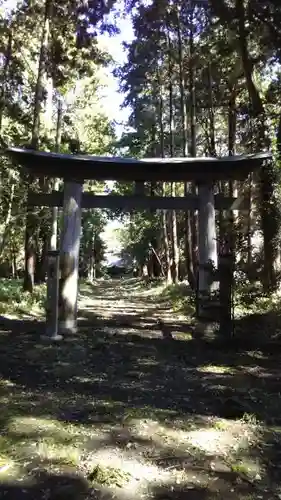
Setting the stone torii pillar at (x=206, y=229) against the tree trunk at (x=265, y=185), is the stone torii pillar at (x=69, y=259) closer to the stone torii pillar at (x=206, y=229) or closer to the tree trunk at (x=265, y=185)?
the stone torii pillar at (x=206, y=229)

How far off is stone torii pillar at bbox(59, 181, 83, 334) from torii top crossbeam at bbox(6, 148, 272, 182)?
446 millimetres

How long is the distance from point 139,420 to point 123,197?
638cm

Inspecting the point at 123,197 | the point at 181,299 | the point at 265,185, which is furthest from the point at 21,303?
the point at 265,185

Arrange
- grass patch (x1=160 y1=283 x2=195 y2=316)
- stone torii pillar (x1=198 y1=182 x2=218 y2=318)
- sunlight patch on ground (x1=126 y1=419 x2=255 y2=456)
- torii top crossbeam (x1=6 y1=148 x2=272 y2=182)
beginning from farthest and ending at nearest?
grass patch (x1=160 y1=283 x2=195 y2=316) → stone torii pillar (x1=198 y1=182 x2=218 y2=318) → torii top crossbeam (x1=6 y1=148 x2=272 y2=182) → sunlight patch on ground (x1=126 y1=419 x2=255 y2=456)

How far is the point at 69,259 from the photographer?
10.1 m

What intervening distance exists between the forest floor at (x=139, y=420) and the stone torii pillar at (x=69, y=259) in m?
1.09

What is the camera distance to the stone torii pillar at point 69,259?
10.1m

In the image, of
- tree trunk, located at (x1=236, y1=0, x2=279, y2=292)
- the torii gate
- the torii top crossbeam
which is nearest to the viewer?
the torii top crossbeam

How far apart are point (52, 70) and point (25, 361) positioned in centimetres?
1239

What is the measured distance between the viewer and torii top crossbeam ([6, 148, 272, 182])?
31.5 feet

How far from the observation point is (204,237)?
34.4 ft

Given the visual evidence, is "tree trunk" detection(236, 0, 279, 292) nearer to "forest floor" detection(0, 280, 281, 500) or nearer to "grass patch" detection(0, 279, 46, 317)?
"forest floor" detection(0, 280, 281, 500)

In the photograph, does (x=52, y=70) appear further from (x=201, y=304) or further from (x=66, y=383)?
(x=66, y=383)

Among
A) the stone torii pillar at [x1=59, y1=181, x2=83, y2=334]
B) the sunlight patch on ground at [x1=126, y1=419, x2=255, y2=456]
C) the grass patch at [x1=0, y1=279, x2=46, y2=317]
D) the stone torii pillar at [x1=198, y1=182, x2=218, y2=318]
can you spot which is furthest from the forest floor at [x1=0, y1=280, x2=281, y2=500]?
the grass patch at [x1=0, y1=279, x2=46, y2=317]
